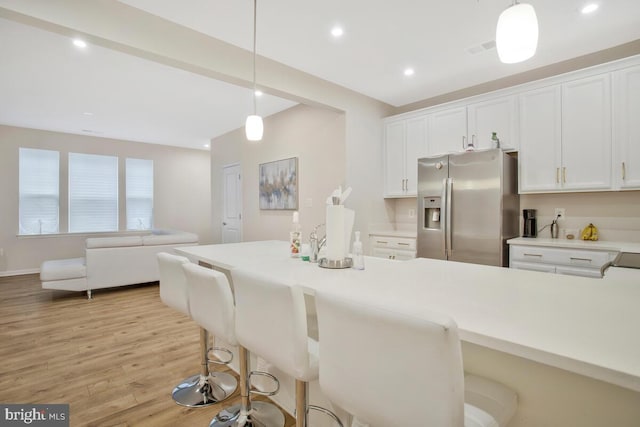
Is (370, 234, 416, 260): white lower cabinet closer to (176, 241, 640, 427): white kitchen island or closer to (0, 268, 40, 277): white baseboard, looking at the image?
(176, 241, 640, 427): white kitchen island

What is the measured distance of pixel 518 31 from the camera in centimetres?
137

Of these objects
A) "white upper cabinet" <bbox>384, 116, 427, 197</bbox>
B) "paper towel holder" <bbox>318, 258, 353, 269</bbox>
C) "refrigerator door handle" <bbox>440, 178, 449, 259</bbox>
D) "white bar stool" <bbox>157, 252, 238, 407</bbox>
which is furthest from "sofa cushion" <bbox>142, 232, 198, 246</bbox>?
"paper towel holder" <bbox>318, 258, 353, 269</bbox>

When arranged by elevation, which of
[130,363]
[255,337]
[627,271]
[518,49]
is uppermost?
[518,49]

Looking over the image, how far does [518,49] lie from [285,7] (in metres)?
1.70

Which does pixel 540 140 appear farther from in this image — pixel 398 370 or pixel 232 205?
pixel 232 205

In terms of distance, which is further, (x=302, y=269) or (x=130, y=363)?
(x=130, y=363)

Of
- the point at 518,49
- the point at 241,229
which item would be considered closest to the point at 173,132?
the point at 241,229

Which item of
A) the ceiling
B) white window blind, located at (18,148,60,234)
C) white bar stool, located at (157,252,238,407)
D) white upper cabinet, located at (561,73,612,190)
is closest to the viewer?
white bar stool, located at (157,252,238,407)

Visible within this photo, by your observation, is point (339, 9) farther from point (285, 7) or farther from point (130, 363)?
point (130, 363)

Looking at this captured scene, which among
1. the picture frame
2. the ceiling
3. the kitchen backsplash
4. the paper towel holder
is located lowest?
the paper towel holder

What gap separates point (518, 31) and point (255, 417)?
7.58 ft

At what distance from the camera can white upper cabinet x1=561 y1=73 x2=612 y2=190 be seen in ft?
8.89

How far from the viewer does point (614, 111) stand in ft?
8.72

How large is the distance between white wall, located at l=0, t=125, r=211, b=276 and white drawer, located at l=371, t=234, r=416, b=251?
5.54 meters
